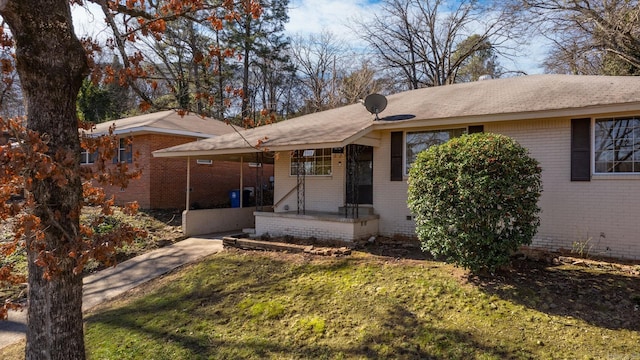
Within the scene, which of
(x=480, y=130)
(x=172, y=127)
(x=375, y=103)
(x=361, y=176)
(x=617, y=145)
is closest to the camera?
(x=617, y=145)

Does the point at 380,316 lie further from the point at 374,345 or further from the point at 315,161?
the point at 315,161

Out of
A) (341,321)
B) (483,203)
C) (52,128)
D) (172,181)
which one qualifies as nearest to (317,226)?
(341,321)

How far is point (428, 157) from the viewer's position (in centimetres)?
639

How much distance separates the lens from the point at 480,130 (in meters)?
8.55

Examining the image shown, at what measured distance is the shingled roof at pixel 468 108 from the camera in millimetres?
7316

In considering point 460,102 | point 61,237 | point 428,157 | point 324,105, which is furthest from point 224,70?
point 61,237

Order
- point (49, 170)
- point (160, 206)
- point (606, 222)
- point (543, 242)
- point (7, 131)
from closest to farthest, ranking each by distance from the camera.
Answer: point (49, 170) → point (7, 131) → point (606, 222) → point (543, 242) → point (160, 206)

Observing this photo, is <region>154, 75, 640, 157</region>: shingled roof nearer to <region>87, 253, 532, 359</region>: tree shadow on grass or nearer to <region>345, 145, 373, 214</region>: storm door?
<region>345, 145, 373, 214</region>: storm door

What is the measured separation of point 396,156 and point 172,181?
9.52 meters

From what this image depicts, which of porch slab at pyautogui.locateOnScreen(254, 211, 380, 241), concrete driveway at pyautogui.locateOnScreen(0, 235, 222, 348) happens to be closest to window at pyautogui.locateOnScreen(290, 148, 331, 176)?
porch slab at pyautogui.locateOnScreen(254, 211, 380, 241)

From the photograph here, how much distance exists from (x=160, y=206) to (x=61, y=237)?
38.5 feet

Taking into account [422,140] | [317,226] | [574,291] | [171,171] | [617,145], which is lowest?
[574,291]

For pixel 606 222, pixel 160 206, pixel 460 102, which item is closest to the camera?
pixel 606 222

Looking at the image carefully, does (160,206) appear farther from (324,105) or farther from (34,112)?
(324,105)
